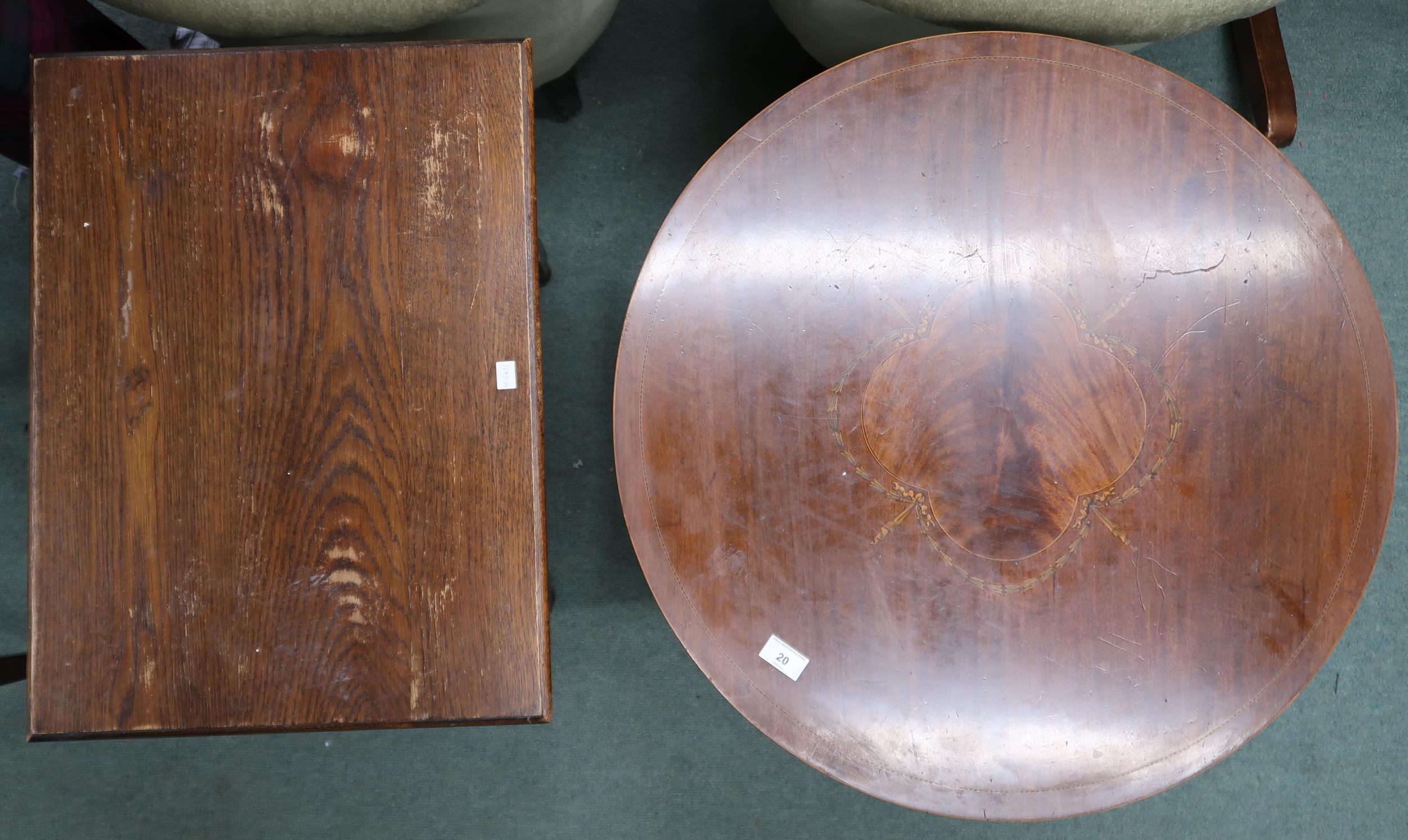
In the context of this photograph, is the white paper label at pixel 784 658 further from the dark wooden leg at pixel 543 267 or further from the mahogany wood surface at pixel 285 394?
the dark wooden leg at pixel 543 267

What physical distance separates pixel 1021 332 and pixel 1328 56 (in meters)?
1.01

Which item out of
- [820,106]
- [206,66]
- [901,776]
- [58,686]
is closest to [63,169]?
[206,66]

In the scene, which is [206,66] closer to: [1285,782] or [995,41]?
[995,41]

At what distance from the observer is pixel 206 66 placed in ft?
2.35

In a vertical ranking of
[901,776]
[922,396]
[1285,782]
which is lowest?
[1285,782]

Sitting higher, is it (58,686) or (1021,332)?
(1021,332)

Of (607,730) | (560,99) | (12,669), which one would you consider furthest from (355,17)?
(607,730)

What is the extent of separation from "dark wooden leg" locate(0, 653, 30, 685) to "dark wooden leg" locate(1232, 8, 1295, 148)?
1774mm

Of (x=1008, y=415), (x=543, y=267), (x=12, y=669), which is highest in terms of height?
(x=543, y=267)

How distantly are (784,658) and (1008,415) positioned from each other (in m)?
0.30

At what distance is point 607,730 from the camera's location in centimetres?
117

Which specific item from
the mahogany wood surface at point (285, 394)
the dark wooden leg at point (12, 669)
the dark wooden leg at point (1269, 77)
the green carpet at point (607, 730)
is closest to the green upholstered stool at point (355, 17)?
the mahogany wood surface at point (285, 394)

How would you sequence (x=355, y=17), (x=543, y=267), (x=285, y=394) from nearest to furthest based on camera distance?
(x=285, y=394) → (x=355, y=17) → (x=543, y=267)

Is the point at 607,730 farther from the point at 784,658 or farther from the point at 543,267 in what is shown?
the point at 543,267
